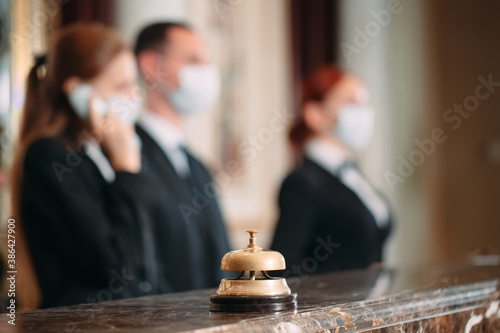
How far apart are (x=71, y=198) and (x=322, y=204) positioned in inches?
58.6

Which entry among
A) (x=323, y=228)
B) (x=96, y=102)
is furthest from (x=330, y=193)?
(x=96, y=102)

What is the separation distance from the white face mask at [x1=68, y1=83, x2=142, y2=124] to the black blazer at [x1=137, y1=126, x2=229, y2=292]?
27cm

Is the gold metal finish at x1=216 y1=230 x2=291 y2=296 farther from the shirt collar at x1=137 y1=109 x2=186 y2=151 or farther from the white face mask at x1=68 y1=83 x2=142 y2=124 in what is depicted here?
the shirt collar at x1=137 y1=109 x2=186 y2=151

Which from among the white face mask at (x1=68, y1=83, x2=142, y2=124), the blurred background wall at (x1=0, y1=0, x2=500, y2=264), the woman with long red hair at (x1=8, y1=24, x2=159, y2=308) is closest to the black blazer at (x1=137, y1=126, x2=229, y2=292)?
the woman with long red hair at (x1=8, y1=24, x2=159, y2=308)

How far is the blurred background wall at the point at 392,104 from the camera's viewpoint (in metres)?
6.11

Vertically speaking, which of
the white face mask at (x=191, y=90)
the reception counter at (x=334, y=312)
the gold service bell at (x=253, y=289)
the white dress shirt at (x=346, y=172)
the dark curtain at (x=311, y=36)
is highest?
the dark curtain at (x=311, y=36)

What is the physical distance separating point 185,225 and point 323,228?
2.95ft

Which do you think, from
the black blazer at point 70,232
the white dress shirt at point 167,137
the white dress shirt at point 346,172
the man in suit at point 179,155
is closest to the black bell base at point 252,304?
the black blazer at point 70,232

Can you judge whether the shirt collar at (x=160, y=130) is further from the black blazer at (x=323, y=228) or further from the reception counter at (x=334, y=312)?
the reception counter at (x=334, y=312)

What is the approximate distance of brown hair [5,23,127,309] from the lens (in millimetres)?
3008

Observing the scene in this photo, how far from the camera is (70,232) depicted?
9.70 feet

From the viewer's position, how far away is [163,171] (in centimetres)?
353

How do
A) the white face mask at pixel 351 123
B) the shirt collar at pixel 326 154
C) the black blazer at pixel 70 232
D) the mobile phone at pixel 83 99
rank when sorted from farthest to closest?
the white face mask at pixel 351 123
the shirt collar at pixel 326 154
the mobile phone at pixel 83 99
the black blazer at pixel 70 232

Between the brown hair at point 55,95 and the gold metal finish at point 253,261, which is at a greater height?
the brown hair at point 55,95
